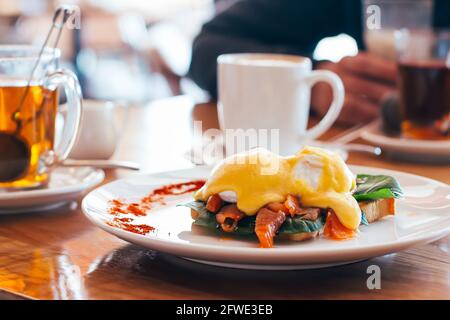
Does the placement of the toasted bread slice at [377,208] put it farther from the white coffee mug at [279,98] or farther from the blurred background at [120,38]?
the blurred background at [120,38]

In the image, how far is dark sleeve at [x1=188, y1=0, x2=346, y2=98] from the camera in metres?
2.14

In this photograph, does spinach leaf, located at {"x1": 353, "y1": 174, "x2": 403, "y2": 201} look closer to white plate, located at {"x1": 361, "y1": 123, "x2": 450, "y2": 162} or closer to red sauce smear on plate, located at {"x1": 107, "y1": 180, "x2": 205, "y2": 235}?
red sauce smear on plate, located at {"x1": 107, "y1": 180, "x2": 205, "y2": 235}

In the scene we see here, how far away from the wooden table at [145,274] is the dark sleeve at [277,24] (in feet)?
4.40

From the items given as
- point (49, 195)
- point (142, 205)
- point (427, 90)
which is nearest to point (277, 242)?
point (142, 205)

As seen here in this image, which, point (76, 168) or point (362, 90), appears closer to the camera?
point (76, 168)

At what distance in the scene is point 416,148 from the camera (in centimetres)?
110

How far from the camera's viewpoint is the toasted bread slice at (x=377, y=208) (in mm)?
665

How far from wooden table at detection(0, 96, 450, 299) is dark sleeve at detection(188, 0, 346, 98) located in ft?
4.40

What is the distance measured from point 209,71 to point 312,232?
1.35 meters

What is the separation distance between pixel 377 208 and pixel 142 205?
23cm

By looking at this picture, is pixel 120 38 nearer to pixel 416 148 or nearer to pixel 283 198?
pixel 416 148
